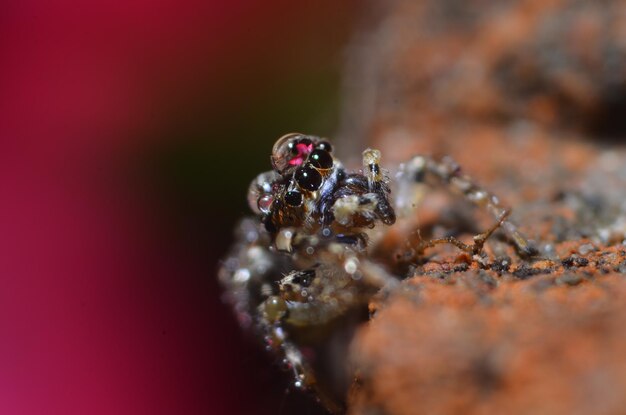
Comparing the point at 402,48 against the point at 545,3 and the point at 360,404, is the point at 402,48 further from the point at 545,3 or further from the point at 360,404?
the point at 360,404

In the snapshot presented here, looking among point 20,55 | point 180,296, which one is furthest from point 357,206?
point 20,55

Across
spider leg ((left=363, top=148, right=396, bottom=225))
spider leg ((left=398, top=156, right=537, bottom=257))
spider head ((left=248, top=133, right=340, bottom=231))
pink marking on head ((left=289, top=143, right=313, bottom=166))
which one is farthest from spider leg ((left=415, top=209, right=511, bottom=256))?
pink marking on head ((left=289, top=143, right=313, bottom=166))

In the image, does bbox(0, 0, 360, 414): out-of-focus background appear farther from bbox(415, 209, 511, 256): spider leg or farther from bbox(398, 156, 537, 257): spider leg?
bbox(398, 156, 537, 257): spider leg

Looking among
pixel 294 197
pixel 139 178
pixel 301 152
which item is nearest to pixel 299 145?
pixel 301 152

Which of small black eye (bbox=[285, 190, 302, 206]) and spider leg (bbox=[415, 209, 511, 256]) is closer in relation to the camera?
spider leg (bbox=[415, 209, 511, 256])

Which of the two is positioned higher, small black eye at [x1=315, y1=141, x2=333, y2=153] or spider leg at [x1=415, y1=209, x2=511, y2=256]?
small black eye at [x1=315, y1=141, x2=333, y2=153]

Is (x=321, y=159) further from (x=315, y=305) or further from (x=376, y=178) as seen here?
(x=315, y=305)
